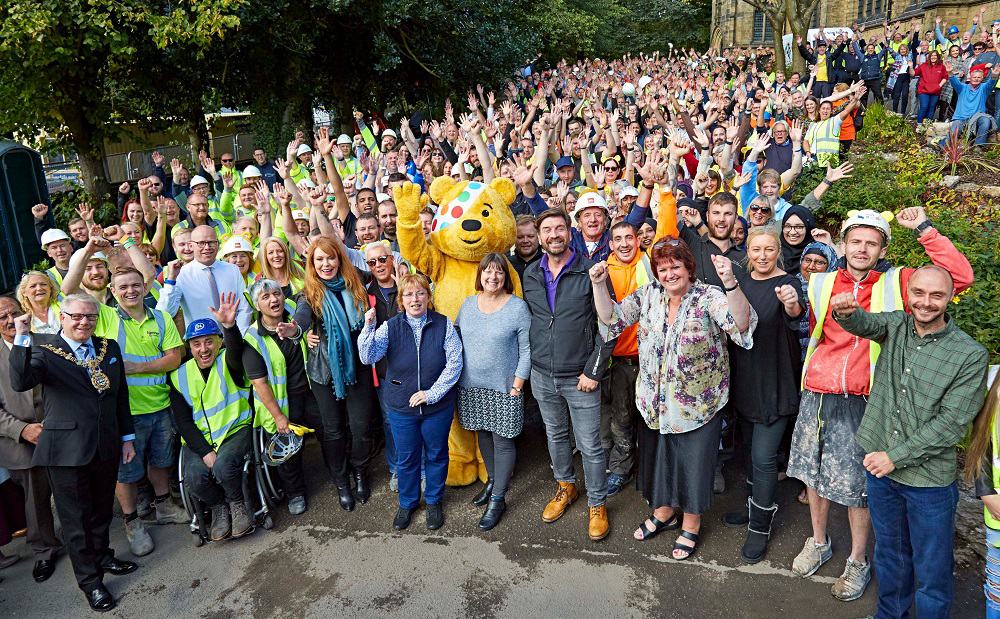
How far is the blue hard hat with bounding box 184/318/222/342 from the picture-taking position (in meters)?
4.41

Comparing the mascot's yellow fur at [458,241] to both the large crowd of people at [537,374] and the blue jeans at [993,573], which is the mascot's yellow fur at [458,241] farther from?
the blue jeans at [993,573]

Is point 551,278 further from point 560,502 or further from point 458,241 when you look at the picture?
point 560,502

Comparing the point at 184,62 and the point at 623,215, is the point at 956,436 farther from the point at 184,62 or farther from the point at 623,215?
the point at 184,62

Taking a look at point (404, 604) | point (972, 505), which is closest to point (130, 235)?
point (404, 604)

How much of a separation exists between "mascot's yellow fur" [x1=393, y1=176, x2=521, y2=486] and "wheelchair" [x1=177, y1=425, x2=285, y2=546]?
1331 millimetres

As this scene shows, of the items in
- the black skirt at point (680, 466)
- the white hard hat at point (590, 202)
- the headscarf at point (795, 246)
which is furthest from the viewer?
the headscarf at point (795, 246)

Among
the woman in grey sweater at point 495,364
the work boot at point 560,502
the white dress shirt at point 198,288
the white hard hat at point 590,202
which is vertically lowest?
the work boot at point 560,502

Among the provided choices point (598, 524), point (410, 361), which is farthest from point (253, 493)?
point (598, 524)

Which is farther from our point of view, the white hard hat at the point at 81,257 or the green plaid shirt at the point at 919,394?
the white hard hat at the point at 81,257

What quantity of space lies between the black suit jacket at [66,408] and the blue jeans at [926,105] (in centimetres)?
1351

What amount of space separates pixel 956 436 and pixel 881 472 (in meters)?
0.35

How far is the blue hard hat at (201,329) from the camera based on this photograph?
14.5 feet

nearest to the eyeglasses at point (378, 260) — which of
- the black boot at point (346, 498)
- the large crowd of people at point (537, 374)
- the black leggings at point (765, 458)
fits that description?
the large crowd of people at point (537, 374)

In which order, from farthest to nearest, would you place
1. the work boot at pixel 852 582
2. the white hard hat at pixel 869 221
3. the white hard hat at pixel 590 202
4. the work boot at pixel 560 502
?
the white hard hat at pixel 590 202 < the work boot at pixel 560 502 < the work boot at pixel 852 582 < the white hard hat at pixel 869 221
